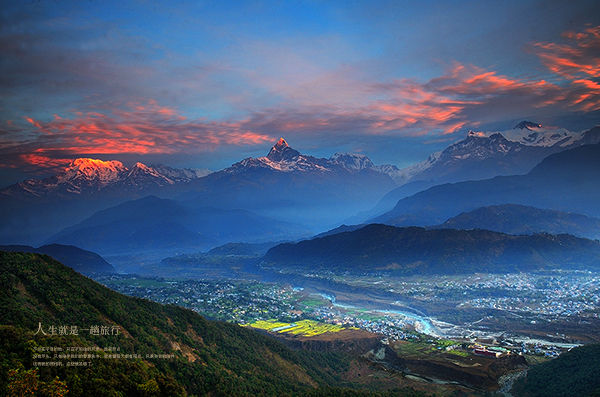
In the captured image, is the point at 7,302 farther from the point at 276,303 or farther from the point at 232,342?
the point at 276,303

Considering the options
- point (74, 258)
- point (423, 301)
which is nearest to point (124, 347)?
point (423, 301)

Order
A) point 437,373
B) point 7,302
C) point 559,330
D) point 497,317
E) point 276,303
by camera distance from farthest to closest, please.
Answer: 1. point 276,303
2. point 497,317
3. point 559,330
4. point 437,373
5. point 7,302

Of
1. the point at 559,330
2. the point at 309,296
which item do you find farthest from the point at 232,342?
the point at 309,296

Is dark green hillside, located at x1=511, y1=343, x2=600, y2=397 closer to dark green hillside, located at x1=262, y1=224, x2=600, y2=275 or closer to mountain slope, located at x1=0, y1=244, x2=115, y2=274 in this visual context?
dark green hillside, located at x1=262, y1=224, x2=600, y2=275

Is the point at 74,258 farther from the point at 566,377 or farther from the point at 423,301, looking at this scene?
the point at 566,377

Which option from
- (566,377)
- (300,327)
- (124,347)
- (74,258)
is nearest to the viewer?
(124,347)

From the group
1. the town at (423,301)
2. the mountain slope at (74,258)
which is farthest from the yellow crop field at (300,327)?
the mountain slope at (74,258)

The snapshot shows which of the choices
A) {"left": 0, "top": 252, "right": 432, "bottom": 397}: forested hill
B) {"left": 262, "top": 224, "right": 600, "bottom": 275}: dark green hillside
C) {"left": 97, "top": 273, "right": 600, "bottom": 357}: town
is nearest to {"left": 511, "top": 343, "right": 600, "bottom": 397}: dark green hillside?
{"left": 97, "top": 273, "right": 600, "bottom": 357}: town
